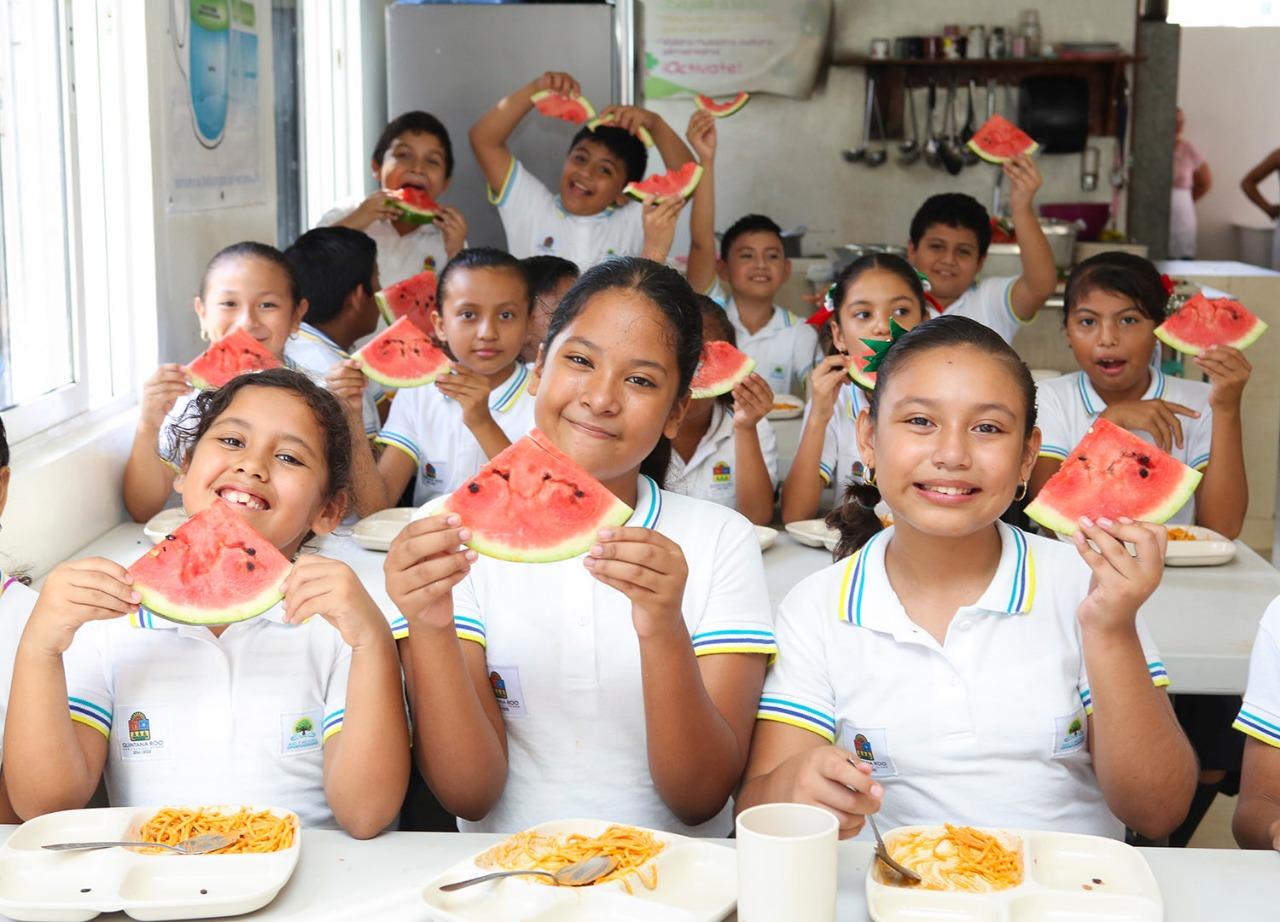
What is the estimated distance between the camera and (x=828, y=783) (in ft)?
5.82

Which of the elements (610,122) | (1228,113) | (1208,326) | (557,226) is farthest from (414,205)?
(1228,113)

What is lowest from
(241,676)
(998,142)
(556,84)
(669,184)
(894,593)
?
(241,676)

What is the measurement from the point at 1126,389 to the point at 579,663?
245cm

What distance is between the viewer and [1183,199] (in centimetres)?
1140

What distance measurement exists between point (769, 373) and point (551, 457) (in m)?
3.98

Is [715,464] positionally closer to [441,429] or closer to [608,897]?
[441,429]

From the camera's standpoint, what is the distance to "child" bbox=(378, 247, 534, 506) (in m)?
4.18

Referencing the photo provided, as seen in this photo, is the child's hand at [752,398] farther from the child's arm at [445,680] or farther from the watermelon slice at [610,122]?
the watermelon slice at [610,122]

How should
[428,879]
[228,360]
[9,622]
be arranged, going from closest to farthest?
[428,879], [9,622], [228,360]

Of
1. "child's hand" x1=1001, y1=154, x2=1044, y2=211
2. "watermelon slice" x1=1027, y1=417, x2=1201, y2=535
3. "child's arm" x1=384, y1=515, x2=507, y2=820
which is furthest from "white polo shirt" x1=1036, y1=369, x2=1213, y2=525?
"child's arm" x1=384, y1=515, x2=507, y2=820

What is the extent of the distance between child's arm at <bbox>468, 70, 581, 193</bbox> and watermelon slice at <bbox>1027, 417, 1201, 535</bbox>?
4443 mm

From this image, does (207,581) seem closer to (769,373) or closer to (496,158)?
(769,373)

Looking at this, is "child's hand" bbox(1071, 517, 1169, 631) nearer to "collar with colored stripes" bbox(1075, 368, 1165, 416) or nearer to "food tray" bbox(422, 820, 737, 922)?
"food tray" bbox(422, 820, 737, 922)

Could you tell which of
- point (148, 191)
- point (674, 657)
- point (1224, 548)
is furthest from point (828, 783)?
point (148, 191)
